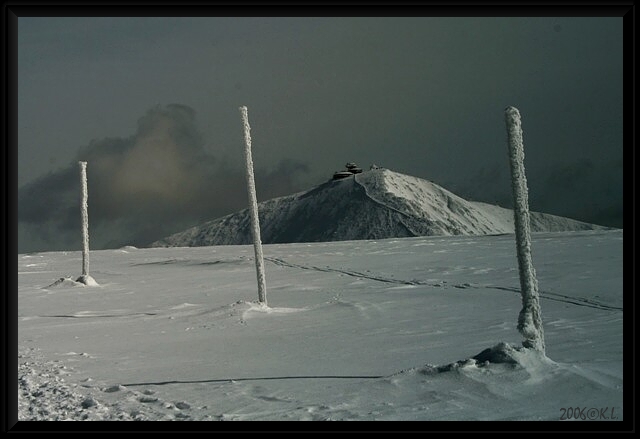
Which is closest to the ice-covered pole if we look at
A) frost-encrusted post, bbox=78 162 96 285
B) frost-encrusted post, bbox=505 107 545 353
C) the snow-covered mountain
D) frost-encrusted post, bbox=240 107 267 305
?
frost-encrusted post, bbox=78 162 96 285

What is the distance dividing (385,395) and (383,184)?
8792 centimetres

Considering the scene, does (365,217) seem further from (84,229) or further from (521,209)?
(521,209)

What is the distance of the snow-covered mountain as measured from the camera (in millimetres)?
84562

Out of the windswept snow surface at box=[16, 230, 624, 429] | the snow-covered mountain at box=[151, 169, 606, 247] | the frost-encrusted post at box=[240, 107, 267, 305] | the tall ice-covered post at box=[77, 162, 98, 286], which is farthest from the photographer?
the snow-covered mountain at box=[151, 169, 606, 247]

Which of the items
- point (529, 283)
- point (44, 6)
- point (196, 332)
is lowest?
point (196, 332)

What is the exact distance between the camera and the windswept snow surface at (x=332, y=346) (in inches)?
298

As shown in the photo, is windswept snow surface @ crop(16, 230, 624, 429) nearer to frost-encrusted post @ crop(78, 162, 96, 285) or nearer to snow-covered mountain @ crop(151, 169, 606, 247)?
frost-encrusted post @ crop(78, 162, 96, 285)

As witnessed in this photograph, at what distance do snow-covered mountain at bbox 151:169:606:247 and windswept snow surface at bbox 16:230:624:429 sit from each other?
5765cm

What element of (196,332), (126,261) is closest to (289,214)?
(126,261)

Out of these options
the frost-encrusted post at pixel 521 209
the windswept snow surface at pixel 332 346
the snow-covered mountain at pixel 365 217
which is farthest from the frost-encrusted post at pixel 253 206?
the snow-covered mountain at pixel 365 217

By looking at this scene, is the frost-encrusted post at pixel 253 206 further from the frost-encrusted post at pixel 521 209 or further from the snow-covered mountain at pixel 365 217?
the snow-covered mountain at pixel 365 217

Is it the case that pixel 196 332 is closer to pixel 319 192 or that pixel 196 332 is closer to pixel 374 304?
pixel 374 304
